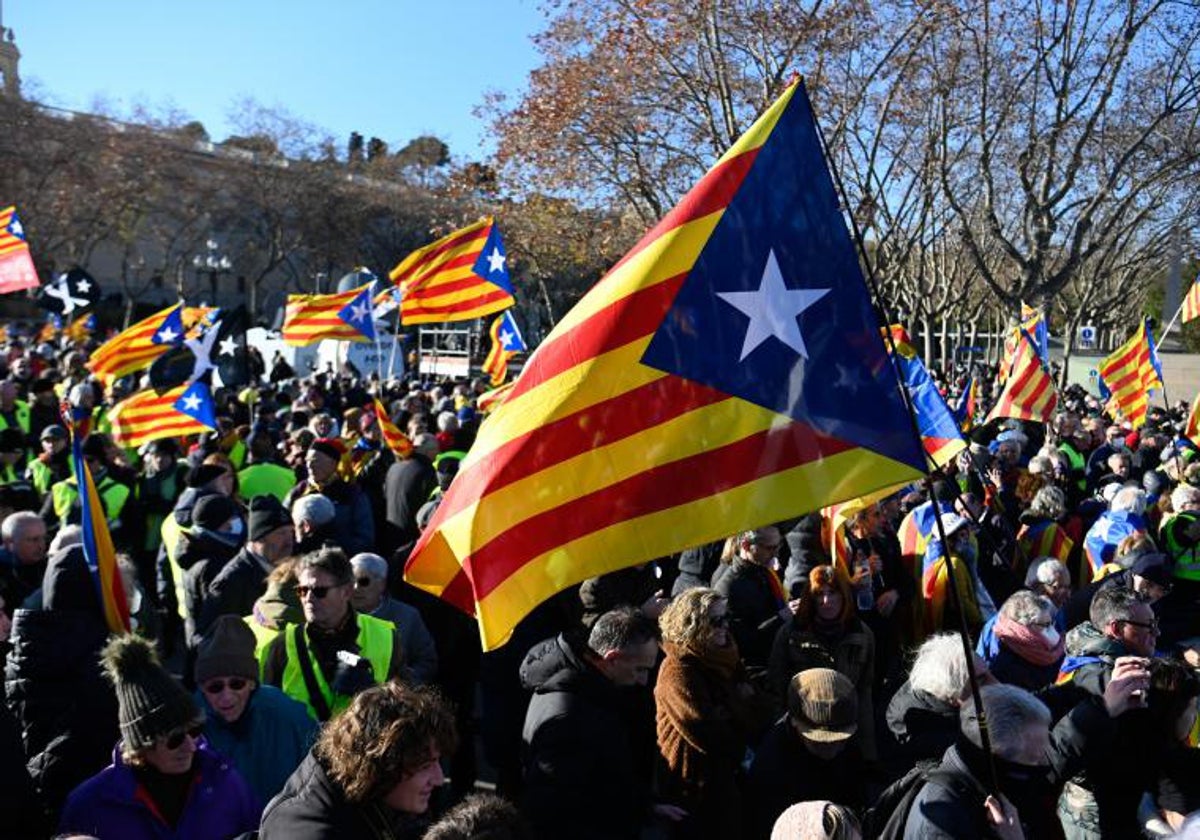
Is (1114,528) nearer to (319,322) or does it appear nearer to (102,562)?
(102,562)

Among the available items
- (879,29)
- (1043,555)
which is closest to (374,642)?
(1043,555)

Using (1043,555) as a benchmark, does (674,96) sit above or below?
above

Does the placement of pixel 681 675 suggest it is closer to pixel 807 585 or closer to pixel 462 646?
pixel 807 585

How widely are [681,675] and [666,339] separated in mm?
1606

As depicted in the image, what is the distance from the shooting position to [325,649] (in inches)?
173

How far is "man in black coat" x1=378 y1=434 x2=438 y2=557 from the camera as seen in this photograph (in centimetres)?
839

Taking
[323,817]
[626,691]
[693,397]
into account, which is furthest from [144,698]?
[693,397]

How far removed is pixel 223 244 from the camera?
5303cm

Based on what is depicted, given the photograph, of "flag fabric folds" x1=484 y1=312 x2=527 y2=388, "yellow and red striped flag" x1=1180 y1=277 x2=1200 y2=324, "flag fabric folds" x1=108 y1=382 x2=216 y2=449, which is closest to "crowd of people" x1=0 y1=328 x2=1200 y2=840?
"flag fabric folds" x1=108 y1=382 x2=216 y2=449

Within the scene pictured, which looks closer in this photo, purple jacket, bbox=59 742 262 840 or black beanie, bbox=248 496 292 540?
purple jacket, bbox=59 742 262 840

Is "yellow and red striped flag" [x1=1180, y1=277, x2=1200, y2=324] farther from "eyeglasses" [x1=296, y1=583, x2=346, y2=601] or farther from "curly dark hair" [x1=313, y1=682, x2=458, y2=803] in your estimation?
"curly dark hair" [x1=313, y1=682, x2=458, y2=803]

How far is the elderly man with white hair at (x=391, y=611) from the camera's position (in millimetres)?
5121

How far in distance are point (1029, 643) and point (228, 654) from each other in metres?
3.12

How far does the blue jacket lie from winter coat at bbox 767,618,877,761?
216 centimetres
